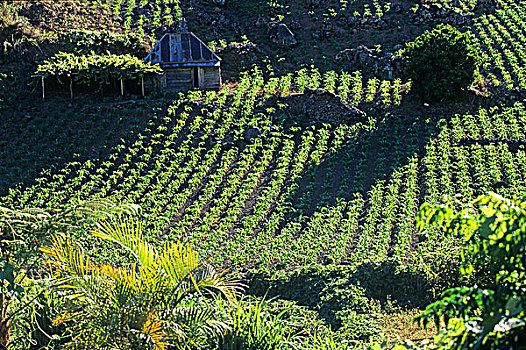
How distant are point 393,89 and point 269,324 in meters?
18.1

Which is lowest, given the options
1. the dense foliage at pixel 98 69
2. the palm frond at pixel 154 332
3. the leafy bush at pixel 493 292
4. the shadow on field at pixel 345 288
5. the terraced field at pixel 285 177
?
the shadow on field at pixel 345 288

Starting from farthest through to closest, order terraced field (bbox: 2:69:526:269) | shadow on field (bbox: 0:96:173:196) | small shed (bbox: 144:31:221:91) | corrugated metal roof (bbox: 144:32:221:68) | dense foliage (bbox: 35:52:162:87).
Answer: corrugated metal roof (bbox: 144:32:221:68) → small shed (bbox: 144:31:221:91) → dense foliage (bbox: 35:52:162:87) → shadow on field (bbox: 0:96:173:196) → terraced field (bbox: 2:69:526:269)

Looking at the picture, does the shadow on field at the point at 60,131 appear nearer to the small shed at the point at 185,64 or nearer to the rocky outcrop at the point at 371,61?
the small shed at the point at 185,64

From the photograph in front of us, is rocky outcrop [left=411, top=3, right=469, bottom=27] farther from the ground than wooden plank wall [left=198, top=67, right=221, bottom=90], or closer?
farther from the ground

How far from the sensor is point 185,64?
2352cm

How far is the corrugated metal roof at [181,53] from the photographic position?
23547 mm

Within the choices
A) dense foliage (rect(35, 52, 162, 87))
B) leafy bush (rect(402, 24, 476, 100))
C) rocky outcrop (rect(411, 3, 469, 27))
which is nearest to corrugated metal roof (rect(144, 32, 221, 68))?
dense foliage (rect(35, 52, 162, 87))

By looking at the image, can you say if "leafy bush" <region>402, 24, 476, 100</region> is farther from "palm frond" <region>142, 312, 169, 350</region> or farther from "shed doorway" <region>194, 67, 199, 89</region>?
"palm frond" <region>142, 312, 169, 350</region>

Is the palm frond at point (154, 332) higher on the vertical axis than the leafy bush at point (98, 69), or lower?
lower

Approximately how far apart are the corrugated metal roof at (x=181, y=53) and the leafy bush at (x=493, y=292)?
20.4 m

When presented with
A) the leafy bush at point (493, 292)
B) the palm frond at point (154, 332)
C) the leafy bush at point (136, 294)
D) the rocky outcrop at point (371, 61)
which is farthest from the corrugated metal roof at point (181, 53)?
the leafy bush at point (493, 292)

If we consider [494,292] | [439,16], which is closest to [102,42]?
[439,16]

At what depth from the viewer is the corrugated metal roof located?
23547 mm

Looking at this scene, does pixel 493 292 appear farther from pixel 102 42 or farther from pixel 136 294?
pixel 102 42
